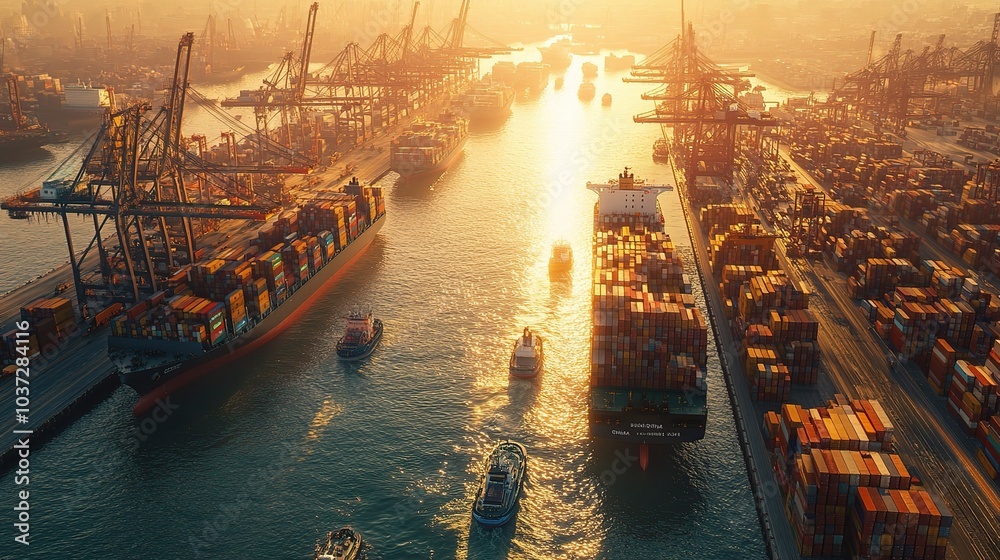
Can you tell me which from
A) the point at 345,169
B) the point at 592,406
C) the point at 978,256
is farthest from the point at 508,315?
the point at 345,169

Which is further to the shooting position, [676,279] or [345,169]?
[345,169]

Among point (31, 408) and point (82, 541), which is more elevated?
point (31, 408)

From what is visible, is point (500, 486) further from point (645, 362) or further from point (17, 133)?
point (17, 133)

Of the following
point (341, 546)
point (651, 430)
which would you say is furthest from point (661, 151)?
point (341, 546)

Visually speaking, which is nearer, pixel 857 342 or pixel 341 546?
pixel 341 546

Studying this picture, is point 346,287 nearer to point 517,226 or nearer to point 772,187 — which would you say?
point 517,226

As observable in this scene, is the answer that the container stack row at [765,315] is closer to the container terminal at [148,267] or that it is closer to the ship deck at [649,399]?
the ship deck at [649,399]

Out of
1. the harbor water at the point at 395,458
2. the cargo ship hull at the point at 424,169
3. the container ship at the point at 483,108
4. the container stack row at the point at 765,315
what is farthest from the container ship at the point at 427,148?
the container stack row at the point at 765,315
